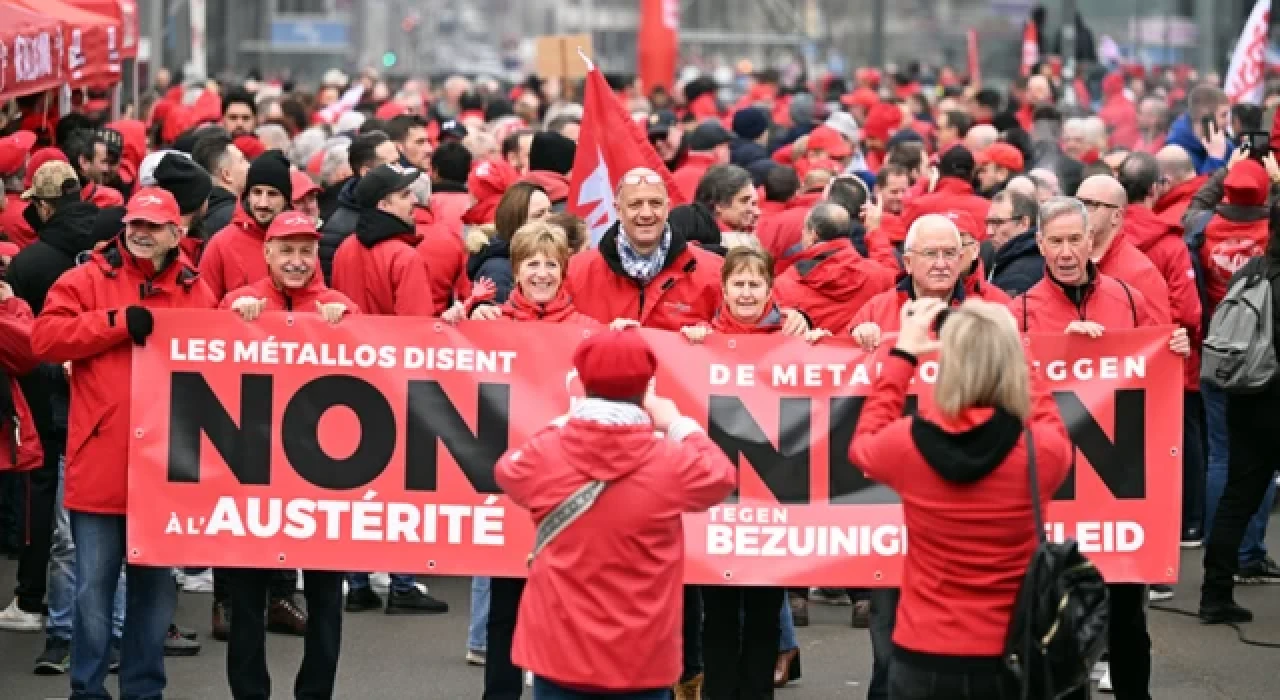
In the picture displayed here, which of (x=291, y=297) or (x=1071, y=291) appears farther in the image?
(x=1071, y=291)

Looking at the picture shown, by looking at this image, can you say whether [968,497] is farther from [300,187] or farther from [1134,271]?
[300,187]

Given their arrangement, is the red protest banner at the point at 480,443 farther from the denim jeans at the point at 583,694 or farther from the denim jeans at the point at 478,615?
the denim jeans at the point at 583,694

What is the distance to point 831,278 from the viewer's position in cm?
1018

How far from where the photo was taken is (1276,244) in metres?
10.2

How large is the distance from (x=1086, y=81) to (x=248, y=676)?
23.4 m

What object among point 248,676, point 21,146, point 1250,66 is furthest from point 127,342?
point 1250,66

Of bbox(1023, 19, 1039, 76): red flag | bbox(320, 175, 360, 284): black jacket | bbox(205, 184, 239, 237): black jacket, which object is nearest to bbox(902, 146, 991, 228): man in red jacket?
bbox(320, 175, 360, 284): black jacket

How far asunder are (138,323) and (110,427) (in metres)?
0.41

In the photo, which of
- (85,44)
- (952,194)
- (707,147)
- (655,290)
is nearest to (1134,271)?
(655,290)

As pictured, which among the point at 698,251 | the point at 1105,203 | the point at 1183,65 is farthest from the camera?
the point at 1183,65

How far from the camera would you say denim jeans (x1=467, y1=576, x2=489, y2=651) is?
9.45 meters

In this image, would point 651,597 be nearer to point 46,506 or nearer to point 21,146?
point 46,506

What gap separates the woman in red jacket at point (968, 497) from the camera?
6.14 metres

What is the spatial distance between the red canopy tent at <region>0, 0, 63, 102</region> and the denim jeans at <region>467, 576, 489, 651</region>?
4.10 m
